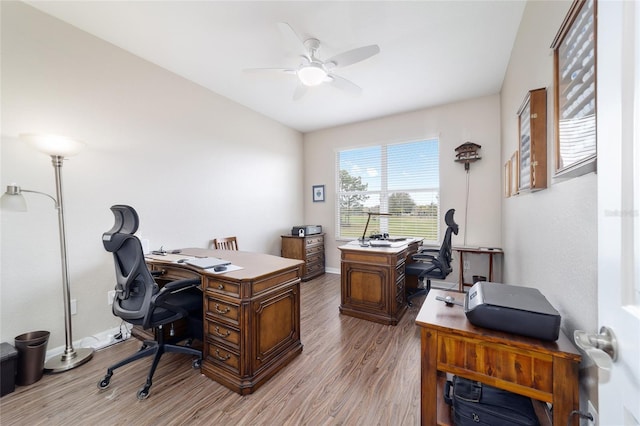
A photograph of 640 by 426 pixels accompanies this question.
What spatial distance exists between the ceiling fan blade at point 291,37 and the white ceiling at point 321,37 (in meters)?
0.08

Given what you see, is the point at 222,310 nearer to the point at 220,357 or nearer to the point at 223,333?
the point at 223,333

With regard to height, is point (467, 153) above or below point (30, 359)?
above

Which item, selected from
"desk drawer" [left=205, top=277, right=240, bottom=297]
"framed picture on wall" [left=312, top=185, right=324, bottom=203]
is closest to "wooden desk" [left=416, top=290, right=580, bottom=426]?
"desk drawer" [left=205, top=277, right=240, bottom=297]

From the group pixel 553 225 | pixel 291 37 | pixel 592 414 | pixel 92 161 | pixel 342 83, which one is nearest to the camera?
pixel 592 414

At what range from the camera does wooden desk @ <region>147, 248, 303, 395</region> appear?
1.76 m

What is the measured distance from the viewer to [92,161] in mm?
2410

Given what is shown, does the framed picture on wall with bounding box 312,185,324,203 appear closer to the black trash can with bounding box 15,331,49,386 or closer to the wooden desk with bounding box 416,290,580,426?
the wooden desk with bounding box 416,290,580,426

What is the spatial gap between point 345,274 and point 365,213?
2.06m

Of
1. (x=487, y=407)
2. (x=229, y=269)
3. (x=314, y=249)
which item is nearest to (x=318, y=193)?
(x=314, y=249)

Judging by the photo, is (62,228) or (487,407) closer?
(487,407)

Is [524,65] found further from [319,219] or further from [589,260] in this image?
[319,219]

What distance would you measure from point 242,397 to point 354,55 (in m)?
2.91

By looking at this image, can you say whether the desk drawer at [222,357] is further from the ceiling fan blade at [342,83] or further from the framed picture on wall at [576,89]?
the ceiling fan blade at [342,83]

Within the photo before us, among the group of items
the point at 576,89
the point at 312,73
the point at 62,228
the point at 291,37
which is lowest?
the point at 62,228
